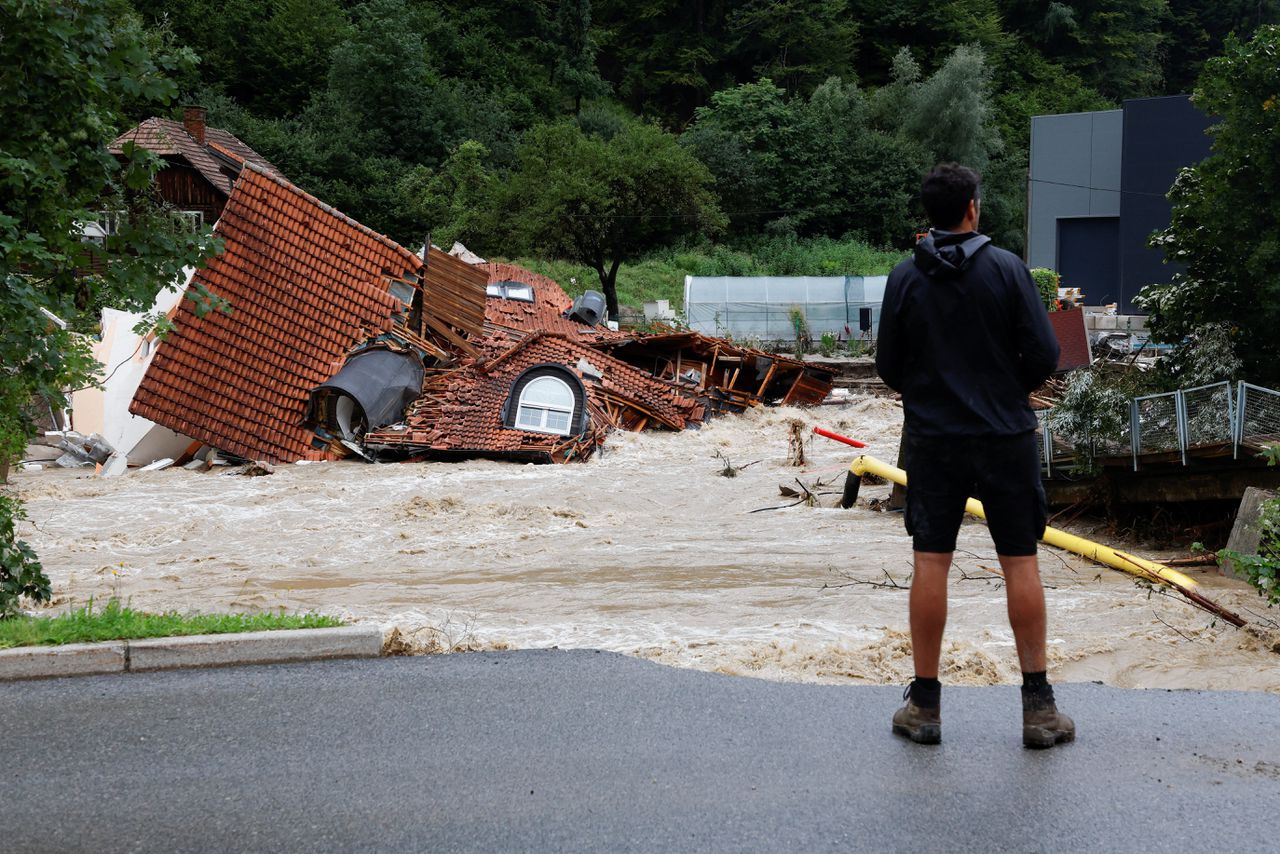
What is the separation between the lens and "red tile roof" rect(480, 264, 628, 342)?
31.7m

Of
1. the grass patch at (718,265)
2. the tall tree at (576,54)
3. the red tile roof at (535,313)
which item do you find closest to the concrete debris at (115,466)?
the red tile roof at (535,313)

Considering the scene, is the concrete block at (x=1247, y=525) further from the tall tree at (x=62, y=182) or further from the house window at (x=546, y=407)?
the house window at (x=546, y=407)

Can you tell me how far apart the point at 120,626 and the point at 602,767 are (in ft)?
10.6

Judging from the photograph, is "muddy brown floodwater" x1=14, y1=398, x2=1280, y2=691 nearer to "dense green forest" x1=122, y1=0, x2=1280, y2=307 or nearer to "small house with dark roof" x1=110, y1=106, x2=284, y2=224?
"dense green forest" x1=122, y1=0, x2=1280, y2=307

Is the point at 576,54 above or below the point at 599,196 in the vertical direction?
above

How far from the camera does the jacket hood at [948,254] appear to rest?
487cm

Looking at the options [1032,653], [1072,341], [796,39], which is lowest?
[1032,653]

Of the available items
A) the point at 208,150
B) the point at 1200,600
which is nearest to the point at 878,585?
the point at 1200,600

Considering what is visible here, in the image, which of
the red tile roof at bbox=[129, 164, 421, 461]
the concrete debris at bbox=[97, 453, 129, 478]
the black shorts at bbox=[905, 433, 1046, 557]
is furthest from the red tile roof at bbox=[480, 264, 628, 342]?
the black shorts at bbox=[905, 433, 1046, 557]

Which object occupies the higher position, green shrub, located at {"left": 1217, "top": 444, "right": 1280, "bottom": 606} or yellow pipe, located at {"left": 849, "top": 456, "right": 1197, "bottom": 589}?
green shrub, located at {"left": 1217, "top": 444, "right": 1280, "bottom": 606}

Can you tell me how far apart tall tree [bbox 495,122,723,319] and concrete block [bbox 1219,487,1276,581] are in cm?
3571

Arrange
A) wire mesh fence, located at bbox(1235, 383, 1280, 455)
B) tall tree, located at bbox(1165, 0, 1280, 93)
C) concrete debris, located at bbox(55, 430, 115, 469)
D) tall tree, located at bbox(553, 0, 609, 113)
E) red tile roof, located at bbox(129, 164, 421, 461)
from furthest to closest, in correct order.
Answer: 1. tall tree, located at bbox(1165, 0, 1280, 93)
2. tall tree, located at bbox(553, 0, 609, 113)
3. concrete debris, located at bbox(55, 430, 115, 469)
4. red tile roof, located at bbox(129, 164, 421, 461)
5. wire mesh fence, located at bbox(1235, 383, 1280, 455)

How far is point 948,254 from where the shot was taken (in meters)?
4.89

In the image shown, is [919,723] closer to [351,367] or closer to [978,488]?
[978,488]
